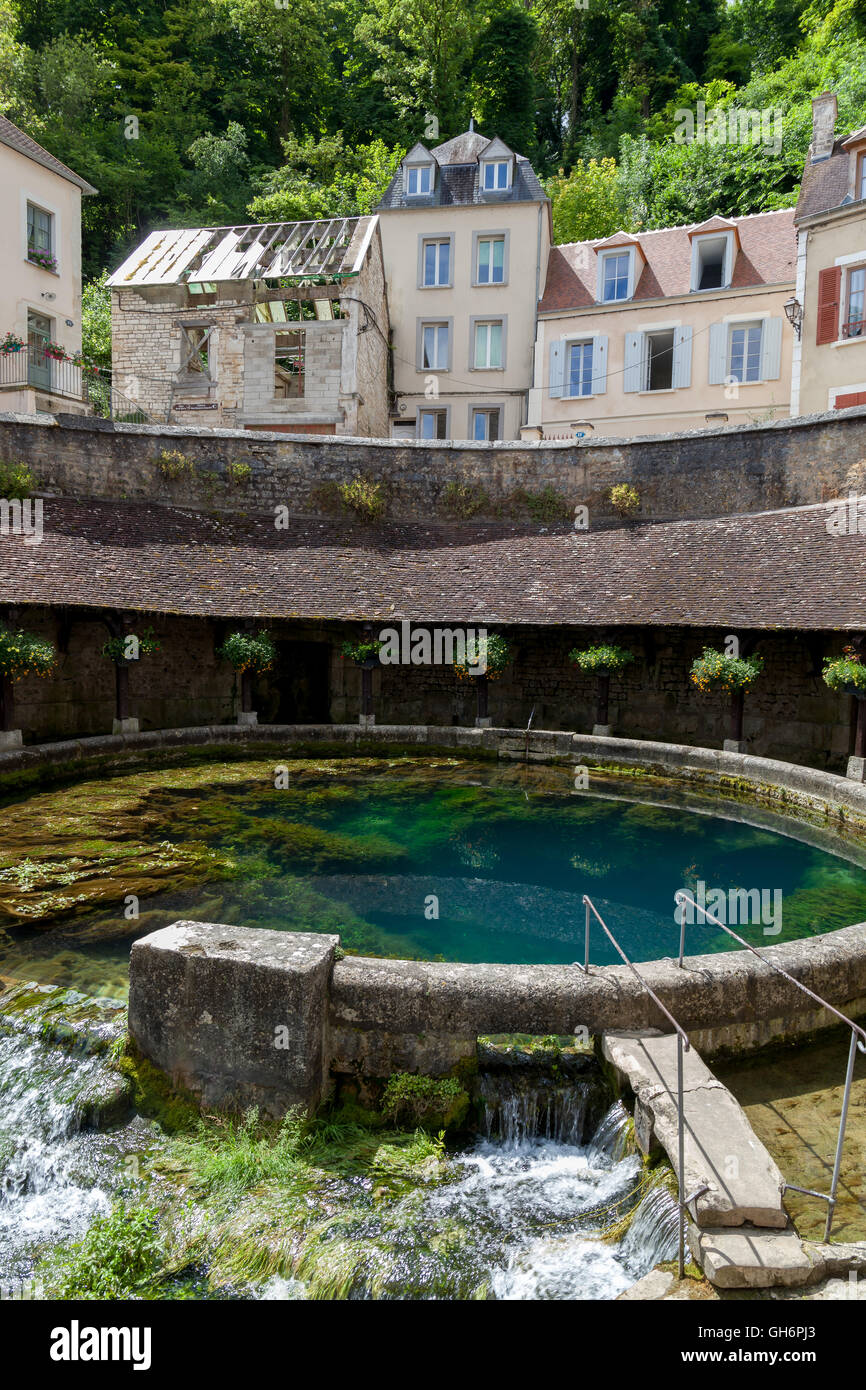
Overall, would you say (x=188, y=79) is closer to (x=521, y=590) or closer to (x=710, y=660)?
(x=521, y=590)

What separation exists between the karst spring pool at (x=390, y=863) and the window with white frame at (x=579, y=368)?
40.4 ft

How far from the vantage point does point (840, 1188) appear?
3.76 metres

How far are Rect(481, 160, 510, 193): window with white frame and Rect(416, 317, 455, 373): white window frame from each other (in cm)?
342

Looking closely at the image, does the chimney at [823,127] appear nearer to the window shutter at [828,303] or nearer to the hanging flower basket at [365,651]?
the window shutter at [828,303]

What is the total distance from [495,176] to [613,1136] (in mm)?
23753

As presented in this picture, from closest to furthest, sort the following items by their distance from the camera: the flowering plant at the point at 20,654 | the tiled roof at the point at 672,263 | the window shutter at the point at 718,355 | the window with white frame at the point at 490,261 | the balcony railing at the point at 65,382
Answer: the flowering plant at the point at 20,654 → the balcony railing at the point at 65,382 → the window shutter at the point at 718,355 → the tiled roof at the point at 672,263 → the window with white frame at the point at 490,261

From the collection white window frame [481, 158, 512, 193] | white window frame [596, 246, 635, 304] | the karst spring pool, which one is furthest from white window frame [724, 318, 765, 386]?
the karst spring pool

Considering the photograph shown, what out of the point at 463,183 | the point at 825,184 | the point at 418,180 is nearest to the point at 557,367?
the point at 463,183

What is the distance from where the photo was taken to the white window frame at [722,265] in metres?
19.7

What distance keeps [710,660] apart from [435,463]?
715 centimetres

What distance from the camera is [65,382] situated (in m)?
20.1

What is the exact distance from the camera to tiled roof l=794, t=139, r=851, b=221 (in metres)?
17.2

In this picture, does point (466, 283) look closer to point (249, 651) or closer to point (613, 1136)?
point (249, 651)

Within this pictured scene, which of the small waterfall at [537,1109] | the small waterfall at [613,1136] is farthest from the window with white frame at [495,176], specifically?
the small waterfall at [613,1136]
